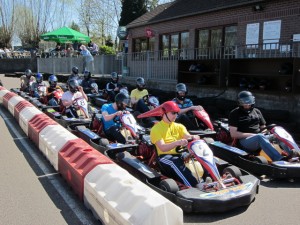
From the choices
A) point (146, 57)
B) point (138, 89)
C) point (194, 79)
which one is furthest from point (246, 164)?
point (146, 57)

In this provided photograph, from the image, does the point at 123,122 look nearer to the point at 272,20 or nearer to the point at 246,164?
the point at 246,164

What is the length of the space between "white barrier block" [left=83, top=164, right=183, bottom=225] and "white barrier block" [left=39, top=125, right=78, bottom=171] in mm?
1541

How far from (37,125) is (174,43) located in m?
11.4

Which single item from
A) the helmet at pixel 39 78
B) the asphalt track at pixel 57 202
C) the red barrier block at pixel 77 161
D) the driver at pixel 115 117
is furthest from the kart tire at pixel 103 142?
the helmet at pixel 39 78

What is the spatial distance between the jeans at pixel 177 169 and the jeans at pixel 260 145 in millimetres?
1719

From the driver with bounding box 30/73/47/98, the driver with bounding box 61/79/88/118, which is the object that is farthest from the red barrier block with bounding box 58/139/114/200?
the driver with bounding box 30/73/47/98

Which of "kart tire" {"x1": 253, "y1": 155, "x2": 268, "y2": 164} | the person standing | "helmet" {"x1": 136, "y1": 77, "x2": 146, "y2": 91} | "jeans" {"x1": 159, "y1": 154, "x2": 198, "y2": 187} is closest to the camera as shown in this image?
"jeans" {"x1": 159, "y1": 154, "x2": 198, "y2": 187}

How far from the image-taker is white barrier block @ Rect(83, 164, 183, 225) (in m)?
3.45

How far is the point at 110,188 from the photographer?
4.13m

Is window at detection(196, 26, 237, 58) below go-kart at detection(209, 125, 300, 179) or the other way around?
the other way around

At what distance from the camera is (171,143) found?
511 cm

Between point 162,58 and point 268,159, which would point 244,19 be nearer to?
point 162,58

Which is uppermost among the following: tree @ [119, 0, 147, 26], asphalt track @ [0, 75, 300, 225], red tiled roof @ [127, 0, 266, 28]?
tree @ [119, 0, 147, 26]

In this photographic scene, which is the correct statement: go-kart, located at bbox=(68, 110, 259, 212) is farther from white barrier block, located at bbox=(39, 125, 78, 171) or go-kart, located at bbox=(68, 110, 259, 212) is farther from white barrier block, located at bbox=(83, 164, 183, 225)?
white barrier block, located at bbox=(39, 125, 78, 171)
